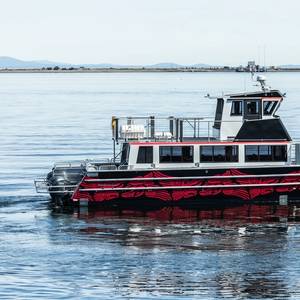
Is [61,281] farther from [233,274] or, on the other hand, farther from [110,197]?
[110,197]

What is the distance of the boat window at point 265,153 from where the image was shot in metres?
42.2

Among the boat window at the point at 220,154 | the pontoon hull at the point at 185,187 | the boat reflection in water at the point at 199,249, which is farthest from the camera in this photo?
the boat window at the point at 220,154

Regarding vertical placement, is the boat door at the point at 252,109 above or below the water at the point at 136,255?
above

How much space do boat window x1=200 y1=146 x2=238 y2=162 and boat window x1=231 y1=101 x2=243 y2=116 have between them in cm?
188

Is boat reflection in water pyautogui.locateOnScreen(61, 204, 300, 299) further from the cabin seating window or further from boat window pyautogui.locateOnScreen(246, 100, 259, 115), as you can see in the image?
boat window pyautogui.locateOnScreen(246, 100, 259, 115)

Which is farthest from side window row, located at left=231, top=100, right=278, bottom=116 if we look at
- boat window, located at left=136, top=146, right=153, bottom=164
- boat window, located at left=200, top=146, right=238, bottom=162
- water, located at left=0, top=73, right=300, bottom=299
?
water, located at left=0, top=73, right=300, bottom=299

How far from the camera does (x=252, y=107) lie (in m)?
43.2

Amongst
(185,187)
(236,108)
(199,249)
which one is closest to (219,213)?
(185,187)

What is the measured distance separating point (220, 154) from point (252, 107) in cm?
267

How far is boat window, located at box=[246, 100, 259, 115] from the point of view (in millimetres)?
43062

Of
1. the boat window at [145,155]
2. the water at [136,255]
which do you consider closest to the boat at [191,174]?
the boat window at [145,155]

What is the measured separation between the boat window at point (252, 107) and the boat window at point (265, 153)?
5.47 ft

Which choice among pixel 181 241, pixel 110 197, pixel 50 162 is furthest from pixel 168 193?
pixel 50 162

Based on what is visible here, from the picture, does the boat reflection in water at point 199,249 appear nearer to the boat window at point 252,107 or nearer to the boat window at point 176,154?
the boat window at point 176,154
